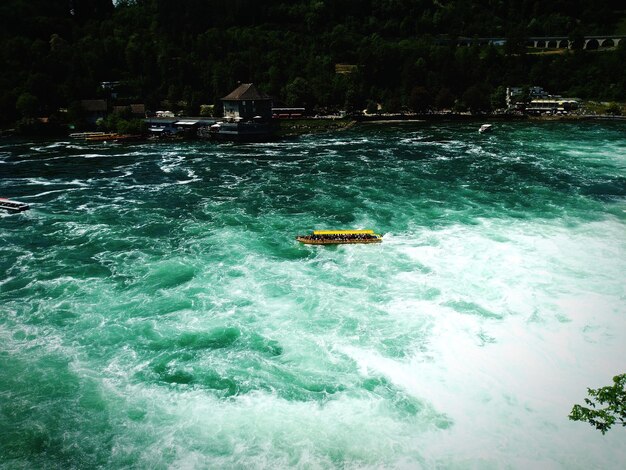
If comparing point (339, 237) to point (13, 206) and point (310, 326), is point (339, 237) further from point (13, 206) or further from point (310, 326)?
point (13, 206)

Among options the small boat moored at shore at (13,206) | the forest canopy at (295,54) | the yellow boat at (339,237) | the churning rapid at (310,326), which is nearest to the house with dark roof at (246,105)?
the forest canopy at (295,54)

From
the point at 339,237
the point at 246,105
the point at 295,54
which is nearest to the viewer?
the point at 339,237

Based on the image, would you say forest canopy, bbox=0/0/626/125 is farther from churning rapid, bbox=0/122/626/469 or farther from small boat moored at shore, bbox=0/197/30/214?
churning rapid, bbox=0/122/626/469

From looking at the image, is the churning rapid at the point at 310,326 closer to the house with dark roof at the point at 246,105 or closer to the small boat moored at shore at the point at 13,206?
the small boat moored at shore at the point at 13,206

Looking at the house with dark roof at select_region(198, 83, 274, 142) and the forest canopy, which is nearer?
the house with dark roof at select_region(198, 83, 274, 142)

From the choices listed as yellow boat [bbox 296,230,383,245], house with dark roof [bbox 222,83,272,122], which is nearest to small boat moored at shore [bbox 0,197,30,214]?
yellow boat [bbox 296,230,383,245]

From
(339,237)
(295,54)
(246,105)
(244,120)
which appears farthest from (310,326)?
(295,54)
